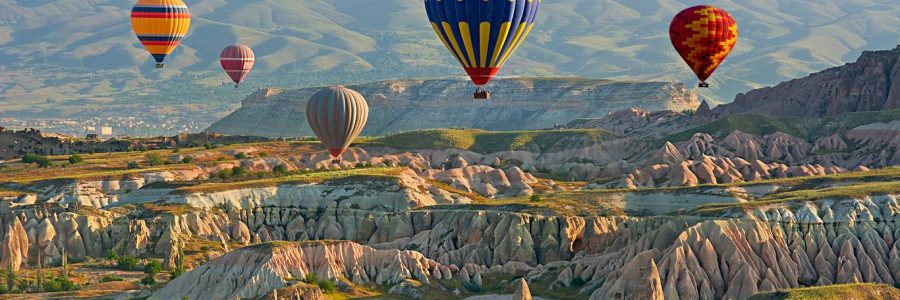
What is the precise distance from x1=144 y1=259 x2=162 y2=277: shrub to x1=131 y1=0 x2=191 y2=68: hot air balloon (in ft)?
150

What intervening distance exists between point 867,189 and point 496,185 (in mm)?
60991

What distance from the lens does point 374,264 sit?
127m

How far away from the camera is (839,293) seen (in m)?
96.6

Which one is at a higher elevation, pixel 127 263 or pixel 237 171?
pixel 237 171

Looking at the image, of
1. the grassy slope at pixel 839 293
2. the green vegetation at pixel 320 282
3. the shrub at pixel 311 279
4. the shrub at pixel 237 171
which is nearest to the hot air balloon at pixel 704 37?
the green vegetation at pixel 320 282

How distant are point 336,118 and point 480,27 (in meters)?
33.3

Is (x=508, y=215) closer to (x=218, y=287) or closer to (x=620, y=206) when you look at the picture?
(x=620, y=206)

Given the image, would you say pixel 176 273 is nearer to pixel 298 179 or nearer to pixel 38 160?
pixel 298 179

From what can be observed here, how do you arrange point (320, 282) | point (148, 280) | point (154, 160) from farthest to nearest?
point (154, 160) < point (148, 280) < point (320, 282)

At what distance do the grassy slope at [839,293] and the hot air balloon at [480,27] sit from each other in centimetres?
3552

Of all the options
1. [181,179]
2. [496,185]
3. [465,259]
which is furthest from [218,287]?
[496,185]

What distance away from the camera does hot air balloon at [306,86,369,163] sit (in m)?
159

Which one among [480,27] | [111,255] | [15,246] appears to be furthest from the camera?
[111,255]

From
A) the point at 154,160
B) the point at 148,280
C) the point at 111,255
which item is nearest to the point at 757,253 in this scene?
the point at 148,280
